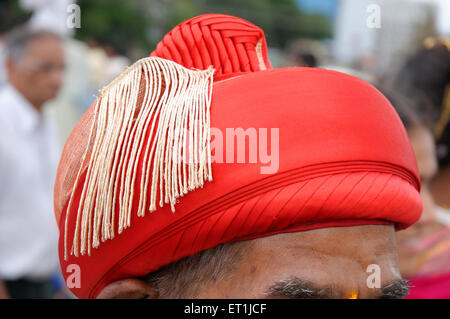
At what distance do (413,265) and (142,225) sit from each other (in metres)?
1.79

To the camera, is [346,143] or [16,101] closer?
[346,143]

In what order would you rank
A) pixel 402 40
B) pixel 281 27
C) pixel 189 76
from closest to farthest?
pixel 189 76, pixel 402 40, pixel 281 27

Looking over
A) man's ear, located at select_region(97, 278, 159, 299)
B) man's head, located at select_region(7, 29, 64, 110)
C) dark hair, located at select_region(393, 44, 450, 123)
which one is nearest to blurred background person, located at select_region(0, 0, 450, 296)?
dark hair, located at select_region(393, 44, 450, 123)

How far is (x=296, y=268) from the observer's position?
1.09 m

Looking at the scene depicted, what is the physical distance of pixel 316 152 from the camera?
106 cm

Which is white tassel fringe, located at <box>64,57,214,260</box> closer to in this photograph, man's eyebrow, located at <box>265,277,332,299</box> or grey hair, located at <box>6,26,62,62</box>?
man's eyebrow, located at <box>265,277,332,299</box>

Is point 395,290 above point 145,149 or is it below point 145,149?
below

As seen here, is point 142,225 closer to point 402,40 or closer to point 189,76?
point 189,76

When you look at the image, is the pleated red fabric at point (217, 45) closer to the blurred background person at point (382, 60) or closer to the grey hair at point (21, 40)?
the blurred background person at point (382, 60)

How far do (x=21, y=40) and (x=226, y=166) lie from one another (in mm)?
3362

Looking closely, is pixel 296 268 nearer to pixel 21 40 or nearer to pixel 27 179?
pixel 27 179

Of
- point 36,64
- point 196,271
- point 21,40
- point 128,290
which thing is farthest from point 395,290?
point 21,40

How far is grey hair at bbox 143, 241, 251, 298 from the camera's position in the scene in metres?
1.14
